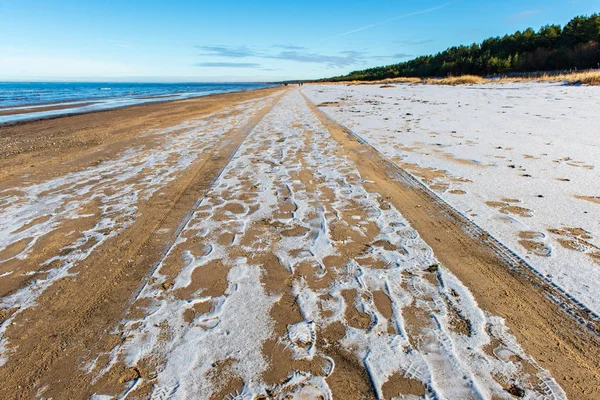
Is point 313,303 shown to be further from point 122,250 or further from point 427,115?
point 427,115

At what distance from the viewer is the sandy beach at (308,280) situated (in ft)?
6.16

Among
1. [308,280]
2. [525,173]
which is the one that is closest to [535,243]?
[308,280]

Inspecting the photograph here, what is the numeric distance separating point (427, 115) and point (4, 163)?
42.6 feet

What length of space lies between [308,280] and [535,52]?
158 ft

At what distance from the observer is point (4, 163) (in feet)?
24.1

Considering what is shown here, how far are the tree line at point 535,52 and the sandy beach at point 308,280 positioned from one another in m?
37.4

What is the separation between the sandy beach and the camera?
1.88 metres

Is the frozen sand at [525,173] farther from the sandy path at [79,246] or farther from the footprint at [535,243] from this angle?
the sandy path at [79,246]

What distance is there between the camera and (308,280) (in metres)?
2.79

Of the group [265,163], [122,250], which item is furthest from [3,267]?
[265,163]

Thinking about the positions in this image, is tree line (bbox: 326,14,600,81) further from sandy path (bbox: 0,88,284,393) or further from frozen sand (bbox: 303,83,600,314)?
sandy path (bbox: 0,88,284,393)

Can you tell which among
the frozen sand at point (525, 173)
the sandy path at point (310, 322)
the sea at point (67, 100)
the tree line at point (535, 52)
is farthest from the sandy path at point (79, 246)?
the tree line at point (535, 52)

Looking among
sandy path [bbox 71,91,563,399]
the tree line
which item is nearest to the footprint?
sandy path [bbox 71,91,563,399]

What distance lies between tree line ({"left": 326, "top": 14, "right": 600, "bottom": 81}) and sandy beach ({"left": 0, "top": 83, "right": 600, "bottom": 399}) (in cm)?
3742
